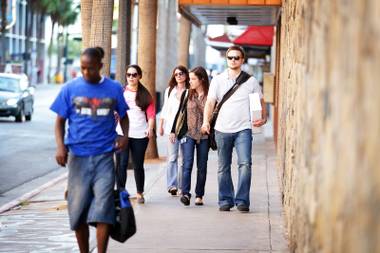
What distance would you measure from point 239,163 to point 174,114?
1.50 metres

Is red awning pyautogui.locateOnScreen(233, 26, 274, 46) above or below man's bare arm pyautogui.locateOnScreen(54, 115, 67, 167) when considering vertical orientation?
above

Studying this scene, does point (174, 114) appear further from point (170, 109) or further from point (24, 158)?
point (24, 158)

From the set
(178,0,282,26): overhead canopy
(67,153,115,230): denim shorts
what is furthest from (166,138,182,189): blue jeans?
(67,153,115,230): denim shorts

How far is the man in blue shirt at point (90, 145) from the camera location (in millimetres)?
7375

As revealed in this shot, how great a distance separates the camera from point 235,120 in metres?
10.9

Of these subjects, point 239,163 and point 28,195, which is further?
point 28,195

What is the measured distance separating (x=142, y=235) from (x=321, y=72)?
436 centimetres

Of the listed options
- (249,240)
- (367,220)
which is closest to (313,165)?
(367,220)

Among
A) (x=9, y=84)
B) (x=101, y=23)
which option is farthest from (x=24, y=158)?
(x=9, y=84)

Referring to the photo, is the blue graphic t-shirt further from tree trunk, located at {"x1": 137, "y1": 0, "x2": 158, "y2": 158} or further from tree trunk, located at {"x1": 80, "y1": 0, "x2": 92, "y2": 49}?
tree trunk, located at {"x1": 137, "y1": 0, "x2": 158, "y2": 158}

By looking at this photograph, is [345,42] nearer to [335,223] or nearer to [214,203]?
[335,223]

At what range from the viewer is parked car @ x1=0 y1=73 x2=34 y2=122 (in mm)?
32594

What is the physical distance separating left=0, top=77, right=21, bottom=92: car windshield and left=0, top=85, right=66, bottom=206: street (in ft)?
6.57

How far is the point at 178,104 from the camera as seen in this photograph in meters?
12.1
